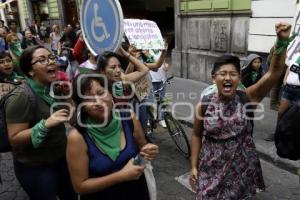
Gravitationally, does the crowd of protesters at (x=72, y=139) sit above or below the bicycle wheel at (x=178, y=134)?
above

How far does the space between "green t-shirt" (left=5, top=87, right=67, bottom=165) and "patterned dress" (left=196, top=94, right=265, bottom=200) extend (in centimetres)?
109

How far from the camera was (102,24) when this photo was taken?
243cm

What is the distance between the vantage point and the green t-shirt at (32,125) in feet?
6.81

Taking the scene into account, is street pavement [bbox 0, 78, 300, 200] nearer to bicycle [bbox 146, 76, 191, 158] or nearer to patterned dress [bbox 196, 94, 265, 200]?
bicycle [bbox 146, 76, 191, 158]

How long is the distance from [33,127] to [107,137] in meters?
0.56

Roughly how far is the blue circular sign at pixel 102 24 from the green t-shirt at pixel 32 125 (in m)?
0.66

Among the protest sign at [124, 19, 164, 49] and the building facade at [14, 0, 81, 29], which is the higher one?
the building facade at [14, 0, 81, 29]

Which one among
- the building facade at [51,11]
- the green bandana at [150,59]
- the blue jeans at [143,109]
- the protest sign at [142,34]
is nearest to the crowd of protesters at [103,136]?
the protest sign at [142,34]

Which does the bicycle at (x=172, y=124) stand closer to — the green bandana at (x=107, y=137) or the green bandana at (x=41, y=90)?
the green bandana at (x=41, y=90)

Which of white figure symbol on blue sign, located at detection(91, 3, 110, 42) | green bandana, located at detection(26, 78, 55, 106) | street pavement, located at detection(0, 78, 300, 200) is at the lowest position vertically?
street pavement, located at detection(0, 78, 300, 200)

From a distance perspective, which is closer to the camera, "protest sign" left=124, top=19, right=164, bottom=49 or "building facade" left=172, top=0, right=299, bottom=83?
"protest sign" left=124, top=19, right=164, bottom=49

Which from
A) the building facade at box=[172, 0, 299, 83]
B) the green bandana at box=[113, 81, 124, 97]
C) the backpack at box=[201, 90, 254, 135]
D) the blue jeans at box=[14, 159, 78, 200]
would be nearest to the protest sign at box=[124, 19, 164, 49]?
the green bandana at box=[113, 81, 124, 97]

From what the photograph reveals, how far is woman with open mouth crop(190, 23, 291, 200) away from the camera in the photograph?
2.22m

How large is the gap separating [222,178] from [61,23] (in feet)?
53.2
